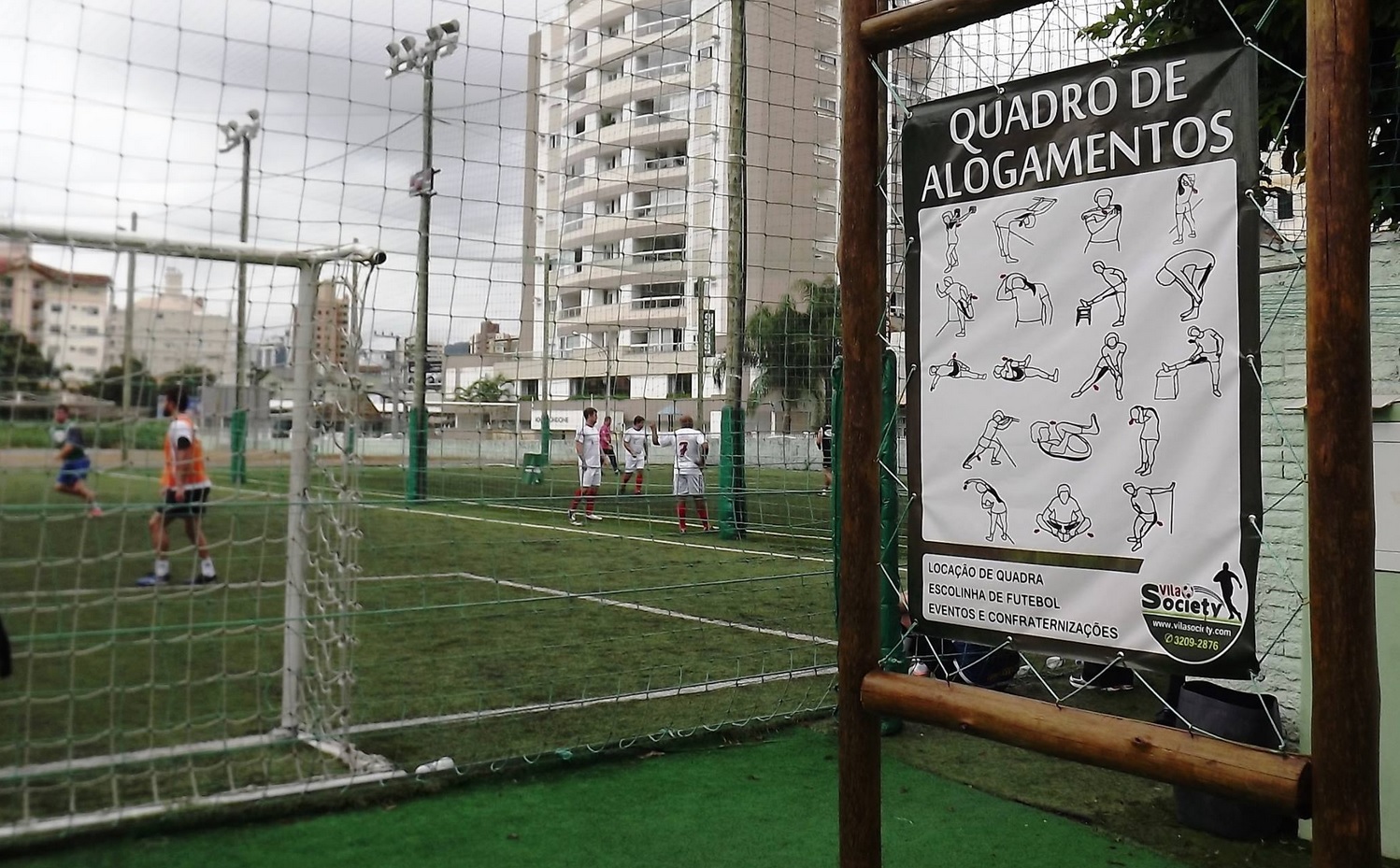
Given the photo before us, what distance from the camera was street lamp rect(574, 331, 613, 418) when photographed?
5.21 meters

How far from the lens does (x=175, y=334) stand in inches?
157

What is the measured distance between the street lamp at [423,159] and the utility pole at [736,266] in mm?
1805

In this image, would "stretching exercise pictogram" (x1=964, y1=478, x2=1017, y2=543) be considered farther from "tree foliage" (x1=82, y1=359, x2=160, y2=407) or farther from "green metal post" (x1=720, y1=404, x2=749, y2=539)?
"green metal post" (x1=720, y1=404, x2=749, y2=539)

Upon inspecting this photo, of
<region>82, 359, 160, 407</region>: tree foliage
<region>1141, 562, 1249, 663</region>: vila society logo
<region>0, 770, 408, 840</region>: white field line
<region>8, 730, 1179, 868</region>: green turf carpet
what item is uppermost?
<region>82, 359, 160, 407</region>: tree foliage

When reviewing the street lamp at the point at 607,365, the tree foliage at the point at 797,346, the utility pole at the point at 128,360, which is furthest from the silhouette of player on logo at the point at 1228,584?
the tree foliage at the point at 797,346

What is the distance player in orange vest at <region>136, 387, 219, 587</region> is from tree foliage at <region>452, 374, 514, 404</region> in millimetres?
1167

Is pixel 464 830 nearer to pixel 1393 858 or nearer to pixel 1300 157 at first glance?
pixel 1393 858

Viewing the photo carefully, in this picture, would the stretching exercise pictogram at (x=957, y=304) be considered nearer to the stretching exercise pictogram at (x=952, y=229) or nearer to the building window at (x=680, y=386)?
the stretching exercise pictogram at (x=952, y=229)

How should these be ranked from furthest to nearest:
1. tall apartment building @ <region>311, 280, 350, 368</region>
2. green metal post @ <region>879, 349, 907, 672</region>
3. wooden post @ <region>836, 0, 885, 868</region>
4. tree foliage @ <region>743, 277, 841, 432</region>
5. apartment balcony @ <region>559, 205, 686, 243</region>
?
tree foliage @ <region>743, 277, 841, 432</region>, green metal post @ <region>879, 349, 907, 672</region>, apartment balcony @ <region>559, 205, 686, 243</region>, tall apartment building @ <region>311, 280, 350, 368</region>, wooden post @ <region>836, 0, 885, 868</region>

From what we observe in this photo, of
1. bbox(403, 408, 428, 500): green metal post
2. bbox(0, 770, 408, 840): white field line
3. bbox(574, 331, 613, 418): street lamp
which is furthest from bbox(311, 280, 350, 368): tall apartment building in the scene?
bbox(0, 770, 408, 840): white field line

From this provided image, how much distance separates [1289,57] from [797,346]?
3.16 m

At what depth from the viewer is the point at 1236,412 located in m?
2.39

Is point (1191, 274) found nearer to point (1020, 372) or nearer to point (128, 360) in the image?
point (1020, 372)

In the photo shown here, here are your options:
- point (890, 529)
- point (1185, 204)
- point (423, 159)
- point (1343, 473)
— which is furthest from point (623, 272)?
point (1343, 473)
